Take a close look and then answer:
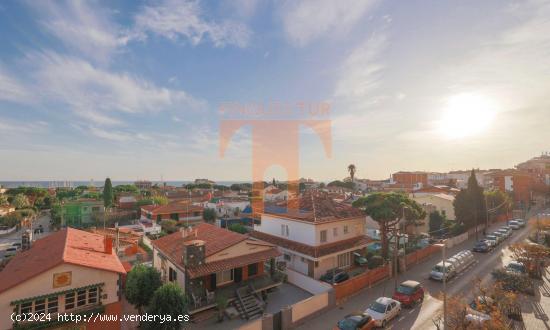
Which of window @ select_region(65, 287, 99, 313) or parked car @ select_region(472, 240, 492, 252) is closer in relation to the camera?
window @ select_region(65, 287, 99, 313)

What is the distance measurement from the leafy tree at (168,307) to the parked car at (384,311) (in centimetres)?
1192

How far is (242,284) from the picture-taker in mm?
20953

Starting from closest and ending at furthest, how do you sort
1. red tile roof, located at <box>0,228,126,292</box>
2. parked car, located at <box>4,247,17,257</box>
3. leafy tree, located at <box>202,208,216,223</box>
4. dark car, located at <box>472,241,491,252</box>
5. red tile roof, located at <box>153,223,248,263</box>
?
red tile roof, located at <box>0,228,126,292</box>
red tile roof, located at <box>153,223,248,263</box>
dark car, located at <box>472,241,491,252</box>
parked car, located at <box>4,247,17,257</box>
leafy tree, located at <box>202,208,216,223</box>

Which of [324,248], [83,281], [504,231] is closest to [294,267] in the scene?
[324,248]

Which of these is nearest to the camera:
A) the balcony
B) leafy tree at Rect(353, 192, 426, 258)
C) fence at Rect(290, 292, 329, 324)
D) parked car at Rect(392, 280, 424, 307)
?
fence at Rect(290, 292, 329, 324)

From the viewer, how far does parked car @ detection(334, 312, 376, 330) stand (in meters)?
15.9

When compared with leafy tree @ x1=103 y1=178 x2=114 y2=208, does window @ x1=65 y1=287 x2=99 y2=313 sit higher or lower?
lower

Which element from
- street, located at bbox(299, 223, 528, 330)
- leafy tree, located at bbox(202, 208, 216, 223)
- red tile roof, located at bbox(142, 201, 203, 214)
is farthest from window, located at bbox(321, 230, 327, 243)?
red tile roof, located at bbox(142, 201, 203, 214)

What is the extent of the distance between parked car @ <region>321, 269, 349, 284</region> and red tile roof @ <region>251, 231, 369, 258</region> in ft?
6.67

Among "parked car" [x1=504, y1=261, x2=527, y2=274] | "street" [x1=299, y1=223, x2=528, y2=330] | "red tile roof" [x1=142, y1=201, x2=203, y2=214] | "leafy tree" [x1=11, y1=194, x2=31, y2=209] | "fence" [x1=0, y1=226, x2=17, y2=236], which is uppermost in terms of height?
"leafy tree" [x1=11, y1=194, x2=31, y2=209]

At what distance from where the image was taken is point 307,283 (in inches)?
909

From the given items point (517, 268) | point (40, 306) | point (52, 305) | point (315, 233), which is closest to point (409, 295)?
point (315, 233)

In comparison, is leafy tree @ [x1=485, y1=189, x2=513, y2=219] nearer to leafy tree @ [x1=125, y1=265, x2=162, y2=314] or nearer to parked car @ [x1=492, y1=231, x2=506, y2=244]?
parked car @ [x1=492, y1=231, x2=506, y2=244]

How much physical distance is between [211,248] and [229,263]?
1.90 meters
